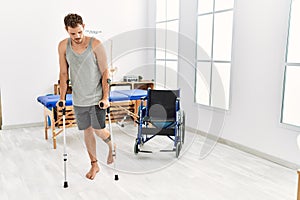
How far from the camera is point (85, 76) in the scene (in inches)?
99.0

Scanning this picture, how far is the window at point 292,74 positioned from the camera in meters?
2.92

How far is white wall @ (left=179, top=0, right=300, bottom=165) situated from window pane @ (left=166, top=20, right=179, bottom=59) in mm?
1282

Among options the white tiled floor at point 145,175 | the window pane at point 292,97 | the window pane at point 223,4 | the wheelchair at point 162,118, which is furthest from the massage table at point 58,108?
the window pane at point 292,97

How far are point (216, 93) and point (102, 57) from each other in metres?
1.96

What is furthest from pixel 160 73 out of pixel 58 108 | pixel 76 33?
pixel 76 33

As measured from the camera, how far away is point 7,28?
425cm

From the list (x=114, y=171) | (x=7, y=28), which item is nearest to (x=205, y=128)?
(x=114, y=171)

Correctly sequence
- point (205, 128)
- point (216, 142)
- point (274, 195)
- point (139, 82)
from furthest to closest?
1. point (139, 82)
2. point (205, 128)
3. point (216, 142)
4. point (274, 195)

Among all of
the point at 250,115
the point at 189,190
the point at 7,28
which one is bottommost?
the point at 189,190

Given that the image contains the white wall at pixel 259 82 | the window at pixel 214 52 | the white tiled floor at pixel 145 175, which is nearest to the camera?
the white tiled floor at pixel 145 175

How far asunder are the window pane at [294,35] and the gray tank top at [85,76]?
6.23 feet

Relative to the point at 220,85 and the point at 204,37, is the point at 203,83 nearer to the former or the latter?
the point at 220,85

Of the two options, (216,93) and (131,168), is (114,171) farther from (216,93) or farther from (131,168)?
(216,93)

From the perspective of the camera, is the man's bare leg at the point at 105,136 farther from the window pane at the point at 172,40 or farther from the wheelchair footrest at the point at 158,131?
the window pane at the point at 172,40
